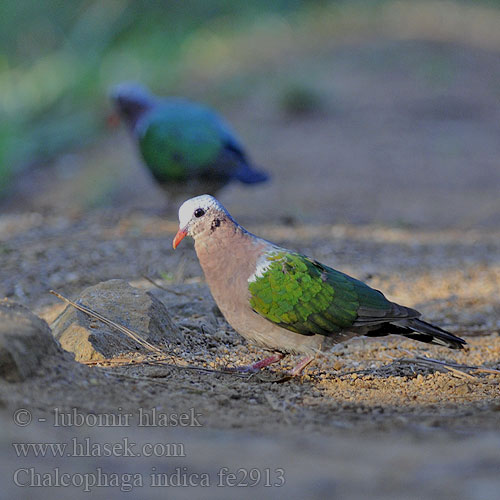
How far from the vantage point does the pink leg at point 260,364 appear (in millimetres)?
3420

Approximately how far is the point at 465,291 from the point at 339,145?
187 inches

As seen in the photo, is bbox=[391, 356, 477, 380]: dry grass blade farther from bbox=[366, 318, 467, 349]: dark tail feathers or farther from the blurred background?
the blurred background

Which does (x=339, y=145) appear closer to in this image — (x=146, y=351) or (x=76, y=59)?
(x=76, y=59)

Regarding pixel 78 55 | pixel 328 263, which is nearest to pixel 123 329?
pixel 328 263

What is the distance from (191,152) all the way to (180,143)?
0.12 meters

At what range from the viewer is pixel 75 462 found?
7.29 feet

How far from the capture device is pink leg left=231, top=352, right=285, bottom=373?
3.42 meters

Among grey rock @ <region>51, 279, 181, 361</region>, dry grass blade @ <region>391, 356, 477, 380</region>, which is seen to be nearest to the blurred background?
grey rock @ <region>51, 279, 181, 361</region>

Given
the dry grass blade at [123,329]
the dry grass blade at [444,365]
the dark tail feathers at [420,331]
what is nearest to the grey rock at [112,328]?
the dry grass blade at [123,329]

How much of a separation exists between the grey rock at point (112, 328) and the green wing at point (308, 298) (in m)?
0.52

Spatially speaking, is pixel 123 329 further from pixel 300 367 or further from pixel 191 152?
pixel 191 152

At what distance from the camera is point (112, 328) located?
138 inches

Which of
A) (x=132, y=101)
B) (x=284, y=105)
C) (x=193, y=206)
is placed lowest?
(x=193, y=206)

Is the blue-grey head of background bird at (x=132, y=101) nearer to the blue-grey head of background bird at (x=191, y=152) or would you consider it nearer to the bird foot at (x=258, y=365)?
the blue-grey head of background bird at (x=191, y=152)
